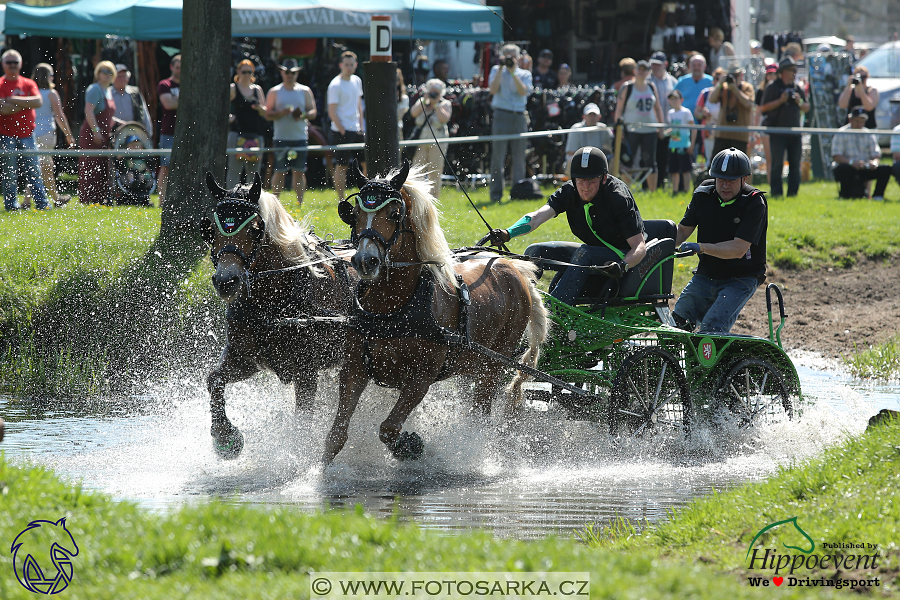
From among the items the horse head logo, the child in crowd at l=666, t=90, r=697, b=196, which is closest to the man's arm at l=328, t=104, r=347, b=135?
the child in crowd at l=666, t=90, r=697, b=196

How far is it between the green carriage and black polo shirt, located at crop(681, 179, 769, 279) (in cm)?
28

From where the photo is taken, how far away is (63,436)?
260 inches

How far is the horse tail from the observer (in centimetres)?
682

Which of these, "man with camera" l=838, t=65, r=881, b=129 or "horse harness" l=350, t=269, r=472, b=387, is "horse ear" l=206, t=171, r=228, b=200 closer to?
"horse harness" l=350, t=269, r=472, b=387

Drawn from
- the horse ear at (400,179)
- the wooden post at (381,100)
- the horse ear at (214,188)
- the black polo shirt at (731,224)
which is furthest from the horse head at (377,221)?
the wooden post at (381,100)

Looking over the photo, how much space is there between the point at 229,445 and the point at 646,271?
2986 millimetres

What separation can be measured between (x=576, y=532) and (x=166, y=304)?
4503 millimetres

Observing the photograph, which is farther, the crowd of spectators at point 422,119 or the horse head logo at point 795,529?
the crowd of spectators at point 422,119

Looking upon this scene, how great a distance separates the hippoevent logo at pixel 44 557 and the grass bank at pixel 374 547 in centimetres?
4

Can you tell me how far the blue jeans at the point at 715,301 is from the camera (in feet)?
23.2

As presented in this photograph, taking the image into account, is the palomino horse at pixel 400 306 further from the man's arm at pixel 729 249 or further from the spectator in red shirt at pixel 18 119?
the spectator in red shirt at pixel 18 119

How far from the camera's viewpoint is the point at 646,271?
6.94 m

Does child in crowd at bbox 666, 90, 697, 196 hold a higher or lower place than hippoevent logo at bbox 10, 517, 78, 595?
higher

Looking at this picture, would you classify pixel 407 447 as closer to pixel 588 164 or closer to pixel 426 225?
pixel 426 225
